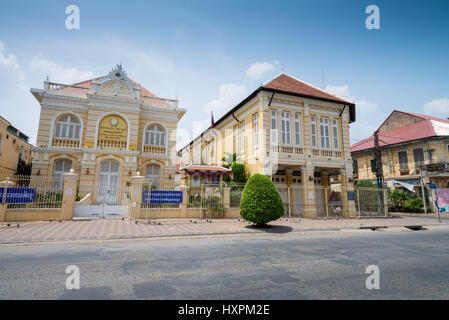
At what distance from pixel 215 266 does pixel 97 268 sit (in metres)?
2.44

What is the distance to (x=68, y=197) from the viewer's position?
43.0 feet

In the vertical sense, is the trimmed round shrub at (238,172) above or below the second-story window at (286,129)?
below

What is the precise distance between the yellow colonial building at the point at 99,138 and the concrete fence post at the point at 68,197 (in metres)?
4.21

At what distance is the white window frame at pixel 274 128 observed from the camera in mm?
17875

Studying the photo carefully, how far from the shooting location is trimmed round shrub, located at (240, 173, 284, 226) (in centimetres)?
1174

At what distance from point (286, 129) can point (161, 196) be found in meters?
10.6

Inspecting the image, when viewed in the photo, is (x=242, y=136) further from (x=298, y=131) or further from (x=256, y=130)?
(x=298, y=131)

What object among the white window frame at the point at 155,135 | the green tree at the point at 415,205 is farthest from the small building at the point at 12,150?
the green tree at the point at 415,205

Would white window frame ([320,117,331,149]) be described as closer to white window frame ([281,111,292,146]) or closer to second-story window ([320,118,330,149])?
second-story window ([320,118,330,149])

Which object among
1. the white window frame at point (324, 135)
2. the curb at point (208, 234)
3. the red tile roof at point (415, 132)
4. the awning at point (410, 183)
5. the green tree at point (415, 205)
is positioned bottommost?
the curb at point (208, 234)

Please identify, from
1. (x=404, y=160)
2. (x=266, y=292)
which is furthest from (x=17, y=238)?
(x=404, y=160)

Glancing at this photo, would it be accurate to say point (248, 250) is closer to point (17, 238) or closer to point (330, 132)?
point (17, 238)

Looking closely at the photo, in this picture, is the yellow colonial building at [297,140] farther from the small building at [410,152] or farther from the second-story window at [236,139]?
the small building at [410,152]
